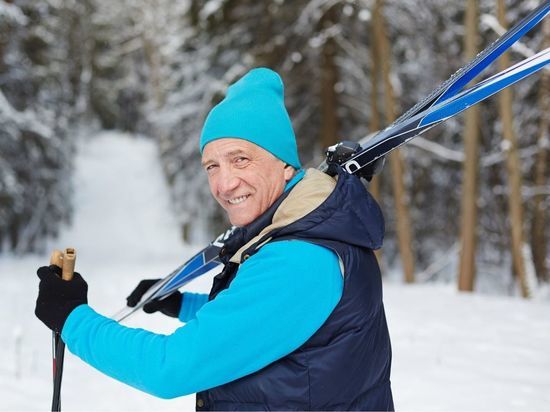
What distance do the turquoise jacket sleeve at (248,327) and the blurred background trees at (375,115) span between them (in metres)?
8.87

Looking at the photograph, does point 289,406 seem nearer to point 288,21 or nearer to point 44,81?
point 288,21

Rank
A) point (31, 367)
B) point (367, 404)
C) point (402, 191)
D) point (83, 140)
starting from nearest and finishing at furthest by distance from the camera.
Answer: point (367, 404)
point (31, 367)
point (402, 191)
point (83, 140)

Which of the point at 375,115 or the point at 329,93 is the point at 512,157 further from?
the point at 329,93

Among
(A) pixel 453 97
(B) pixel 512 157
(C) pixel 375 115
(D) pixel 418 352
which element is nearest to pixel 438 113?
(A) pixel 453 97

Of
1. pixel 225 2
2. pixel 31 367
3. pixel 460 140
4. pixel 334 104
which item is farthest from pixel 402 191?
pixel 31 367

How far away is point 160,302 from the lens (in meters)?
2.68

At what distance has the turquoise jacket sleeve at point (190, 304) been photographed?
8.89 ft

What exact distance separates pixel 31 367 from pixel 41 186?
1389 cm

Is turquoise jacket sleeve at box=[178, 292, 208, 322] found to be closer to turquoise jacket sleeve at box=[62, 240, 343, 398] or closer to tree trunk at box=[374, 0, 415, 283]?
turquoise jacket sleeve at box=[62, 240, 343, 398]

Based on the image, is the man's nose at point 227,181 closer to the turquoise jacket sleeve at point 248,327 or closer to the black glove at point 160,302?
the turquoise jacket sleeve at point 248,327

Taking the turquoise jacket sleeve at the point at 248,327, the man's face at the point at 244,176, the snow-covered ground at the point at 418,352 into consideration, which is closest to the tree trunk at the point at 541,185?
the snow-covered ground at the point at 418,352

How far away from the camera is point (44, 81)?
1620 centimetres

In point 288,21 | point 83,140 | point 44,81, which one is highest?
point 83,140

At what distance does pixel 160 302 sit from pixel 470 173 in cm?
835
